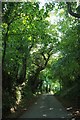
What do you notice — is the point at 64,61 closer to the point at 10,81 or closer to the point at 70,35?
the point at 70,35

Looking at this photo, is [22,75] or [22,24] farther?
[22,75]

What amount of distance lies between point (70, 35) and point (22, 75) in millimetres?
11742

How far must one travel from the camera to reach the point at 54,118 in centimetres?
1750

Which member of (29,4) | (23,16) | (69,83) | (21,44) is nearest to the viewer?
(29,4)

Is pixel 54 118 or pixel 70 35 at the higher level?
pixel 70 35

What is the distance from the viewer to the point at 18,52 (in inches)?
1010

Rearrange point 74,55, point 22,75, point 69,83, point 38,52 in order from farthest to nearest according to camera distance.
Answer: point 38,52, point 69,83, point 22,75, point 74,55

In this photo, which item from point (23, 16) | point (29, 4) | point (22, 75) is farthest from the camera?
point (22, 75)

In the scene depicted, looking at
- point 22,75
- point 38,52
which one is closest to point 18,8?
point 22,75

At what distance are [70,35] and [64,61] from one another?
Answer: 7.03 feet

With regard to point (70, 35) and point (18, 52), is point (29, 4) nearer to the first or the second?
point (70, 35)

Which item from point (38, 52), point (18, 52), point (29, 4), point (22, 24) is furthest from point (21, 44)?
point (38, 52)

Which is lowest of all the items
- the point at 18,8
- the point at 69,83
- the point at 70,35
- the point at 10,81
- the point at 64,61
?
the point at 69,83

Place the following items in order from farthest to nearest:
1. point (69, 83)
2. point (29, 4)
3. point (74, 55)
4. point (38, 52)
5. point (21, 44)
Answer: point (38, 52) < point (69, 83) < point (21, 44) < point (74, 55) < point (29, 4)
